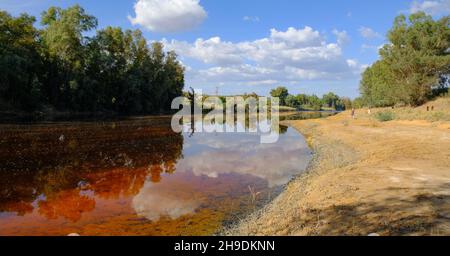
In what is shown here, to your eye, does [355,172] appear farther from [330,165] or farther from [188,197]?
[188,197]

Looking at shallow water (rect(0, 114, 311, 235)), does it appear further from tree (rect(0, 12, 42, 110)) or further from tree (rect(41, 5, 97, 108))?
tree (rect(41, 5, 97, 108))

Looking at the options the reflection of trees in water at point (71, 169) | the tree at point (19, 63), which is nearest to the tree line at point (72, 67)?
the tree at point (19, 63)

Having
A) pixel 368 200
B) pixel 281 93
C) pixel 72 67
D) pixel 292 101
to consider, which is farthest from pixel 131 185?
pixel 292 101

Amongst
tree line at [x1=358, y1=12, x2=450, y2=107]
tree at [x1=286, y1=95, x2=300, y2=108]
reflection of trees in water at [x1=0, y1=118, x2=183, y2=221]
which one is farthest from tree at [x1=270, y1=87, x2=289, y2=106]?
reflection of trees in water at [x1=0, y1=118, x2=183, y2=221]

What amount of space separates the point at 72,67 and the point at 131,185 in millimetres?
56904

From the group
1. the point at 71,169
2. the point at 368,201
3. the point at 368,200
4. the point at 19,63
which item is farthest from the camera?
the point at 19,63

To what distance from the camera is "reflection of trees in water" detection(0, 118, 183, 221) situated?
13398 millimetres

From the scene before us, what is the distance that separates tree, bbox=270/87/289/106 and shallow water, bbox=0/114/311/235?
161 m

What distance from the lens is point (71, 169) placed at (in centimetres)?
1919

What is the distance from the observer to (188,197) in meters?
14.3

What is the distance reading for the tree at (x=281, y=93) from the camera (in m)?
188

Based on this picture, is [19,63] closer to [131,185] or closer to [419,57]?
[131,185]

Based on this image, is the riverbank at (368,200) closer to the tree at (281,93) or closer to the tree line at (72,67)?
the tree line at (72,67)

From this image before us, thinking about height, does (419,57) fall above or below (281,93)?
below
